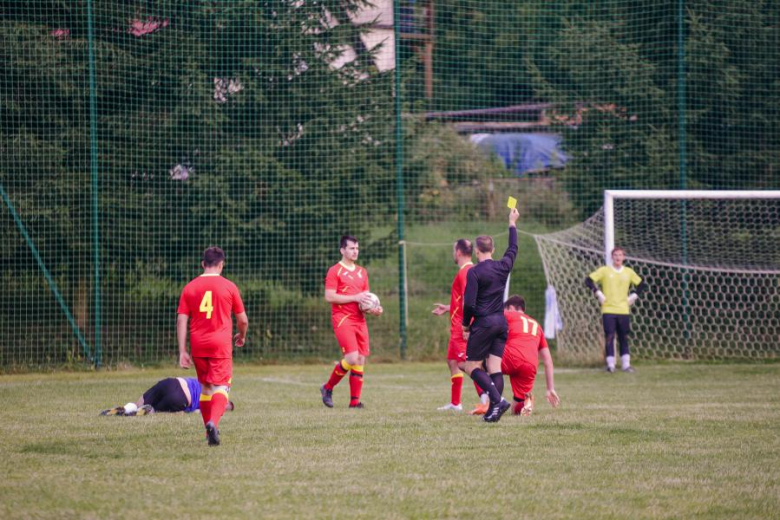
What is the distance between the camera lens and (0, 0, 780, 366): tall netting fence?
16438mm

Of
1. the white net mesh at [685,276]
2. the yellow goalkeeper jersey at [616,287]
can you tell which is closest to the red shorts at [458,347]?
the yellow goalkeeper jersey at [616,287]

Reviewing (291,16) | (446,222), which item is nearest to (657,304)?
(446,222)

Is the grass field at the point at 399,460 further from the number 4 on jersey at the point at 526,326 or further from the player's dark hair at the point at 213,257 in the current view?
the player's dark hair at the point at 213,257

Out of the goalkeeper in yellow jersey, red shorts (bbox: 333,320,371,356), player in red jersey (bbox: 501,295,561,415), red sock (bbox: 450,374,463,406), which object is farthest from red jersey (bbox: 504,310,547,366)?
the goalkeeper in yellow jersey

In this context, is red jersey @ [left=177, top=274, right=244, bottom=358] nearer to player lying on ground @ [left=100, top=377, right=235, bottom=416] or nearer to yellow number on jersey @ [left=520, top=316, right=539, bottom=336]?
player lying on ground @ [left=100, top=377, right=235, bottom=416]

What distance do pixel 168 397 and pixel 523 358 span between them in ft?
12.5

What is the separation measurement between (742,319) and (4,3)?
45.8 ft

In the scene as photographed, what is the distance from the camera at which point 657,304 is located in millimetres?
17484

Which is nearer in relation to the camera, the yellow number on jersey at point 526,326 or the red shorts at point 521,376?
the red shorts at point 521,376

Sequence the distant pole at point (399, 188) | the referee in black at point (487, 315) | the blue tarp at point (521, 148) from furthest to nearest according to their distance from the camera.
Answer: the blue tarp at point (521, 148) → the distant pole at point (399, 188) → the referee in black at point (487, 315)

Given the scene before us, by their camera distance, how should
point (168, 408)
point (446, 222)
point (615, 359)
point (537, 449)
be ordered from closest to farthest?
point (537, 449) < point (168, 408) < point (615, 359) < point (446, 222)

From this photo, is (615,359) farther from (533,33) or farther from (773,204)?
(533,33)

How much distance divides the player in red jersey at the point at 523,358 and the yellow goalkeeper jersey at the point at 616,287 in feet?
19.0

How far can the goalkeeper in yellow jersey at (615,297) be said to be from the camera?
1545cm
